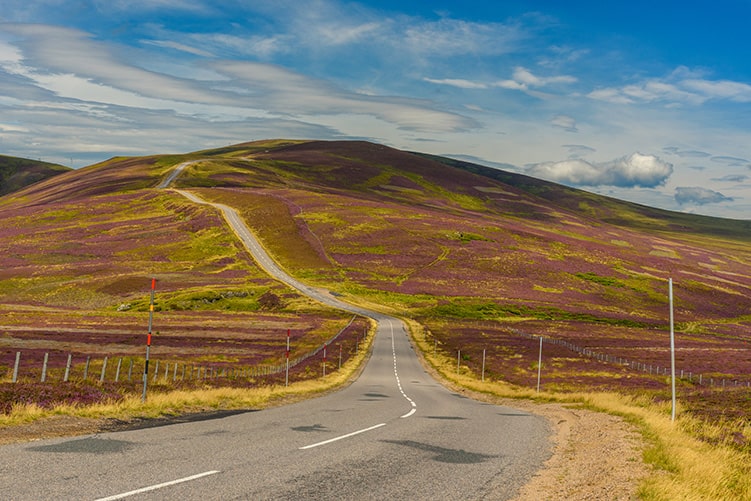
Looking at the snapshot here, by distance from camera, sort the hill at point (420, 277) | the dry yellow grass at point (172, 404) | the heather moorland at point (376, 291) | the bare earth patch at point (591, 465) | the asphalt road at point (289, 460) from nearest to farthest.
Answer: the asphalt road at point (289, 460) < the bare earth patch at point (591, 465) < the dry yellow grass at point (172, 404) < the heather moorland at point (376, 291) < the hill at point (420, 277)

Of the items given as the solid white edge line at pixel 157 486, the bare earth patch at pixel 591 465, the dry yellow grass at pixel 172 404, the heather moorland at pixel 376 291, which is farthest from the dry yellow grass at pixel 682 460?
the dry yellow grass at pixel 172 404

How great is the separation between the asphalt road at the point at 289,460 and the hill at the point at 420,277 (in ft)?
110

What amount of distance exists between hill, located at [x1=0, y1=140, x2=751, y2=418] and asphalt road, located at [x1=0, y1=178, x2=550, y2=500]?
33512mm

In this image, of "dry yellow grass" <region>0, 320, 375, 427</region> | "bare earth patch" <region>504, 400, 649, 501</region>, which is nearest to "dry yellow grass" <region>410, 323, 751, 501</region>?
"bare earth patch" <region>504, 400, 649, 501</region>

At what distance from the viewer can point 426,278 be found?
115m

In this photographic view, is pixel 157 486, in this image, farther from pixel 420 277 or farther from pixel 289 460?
pixel 420 277

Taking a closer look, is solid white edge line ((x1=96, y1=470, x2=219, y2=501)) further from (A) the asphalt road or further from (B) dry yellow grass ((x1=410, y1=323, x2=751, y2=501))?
(B) dry yellow grass ((x1=410, y1=323, x2=751, y2=501))

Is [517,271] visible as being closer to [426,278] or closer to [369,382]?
[426,278]

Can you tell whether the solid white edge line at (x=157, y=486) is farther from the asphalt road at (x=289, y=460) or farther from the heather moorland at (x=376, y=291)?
the heather moorland at (x=376, y=291)

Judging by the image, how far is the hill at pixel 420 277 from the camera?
69.3 m

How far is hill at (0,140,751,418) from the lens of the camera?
2729 inches

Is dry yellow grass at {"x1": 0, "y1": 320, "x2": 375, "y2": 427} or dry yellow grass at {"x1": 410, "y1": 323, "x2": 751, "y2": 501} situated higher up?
dry yellow grass at {"x1": 410, "y1": 323, "x2": 751, "y2": 501}

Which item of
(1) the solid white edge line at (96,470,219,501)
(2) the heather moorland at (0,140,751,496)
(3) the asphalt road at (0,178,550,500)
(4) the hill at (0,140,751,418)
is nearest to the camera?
(1) the solid white edge line at (96,470,219,501)

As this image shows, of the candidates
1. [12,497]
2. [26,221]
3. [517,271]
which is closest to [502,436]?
[12,497]
